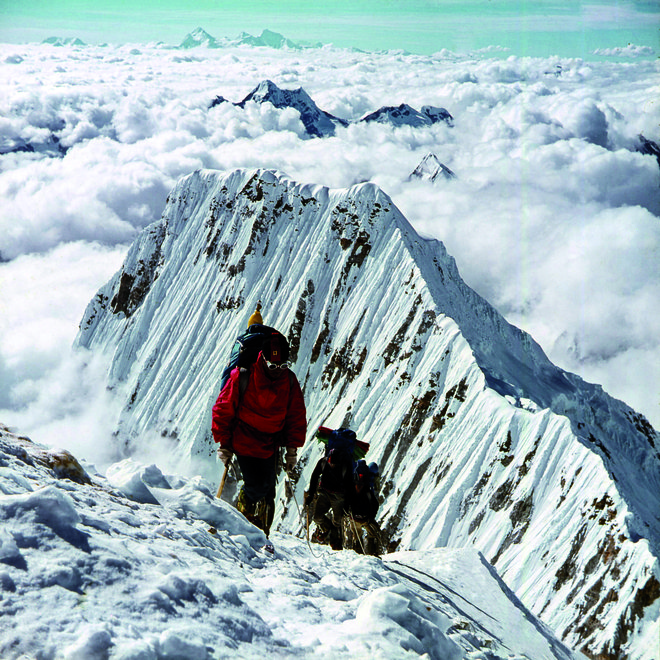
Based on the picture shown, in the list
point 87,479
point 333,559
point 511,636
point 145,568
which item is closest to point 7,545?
point 145,568

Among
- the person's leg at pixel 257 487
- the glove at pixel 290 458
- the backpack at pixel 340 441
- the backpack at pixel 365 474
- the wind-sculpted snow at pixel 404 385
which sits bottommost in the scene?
the wind-sculpted snow at pixel 404 385

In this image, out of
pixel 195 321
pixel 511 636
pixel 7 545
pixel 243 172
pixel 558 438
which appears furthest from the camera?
pixel 243 172

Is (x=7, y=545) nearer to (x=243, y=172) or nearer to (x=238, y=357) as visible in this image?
(x=238, y=357)

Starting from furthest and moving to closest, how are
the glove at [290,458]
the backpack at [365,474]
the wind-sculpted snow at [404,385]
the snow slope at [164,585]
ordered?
the wind-sculpted snow at [404,385] < the backpack at [365,474] < the glove at [290,458] < the snow slope at [164,585]

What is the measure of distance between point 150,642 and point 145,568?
1.33 meters

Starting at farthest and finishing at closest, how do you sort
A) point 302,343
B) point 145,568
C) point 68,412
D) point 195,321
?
point 68,412 → point 195,321 → point 302,343 → point 145,568

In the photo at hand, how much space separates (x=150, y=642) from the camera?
179 inches

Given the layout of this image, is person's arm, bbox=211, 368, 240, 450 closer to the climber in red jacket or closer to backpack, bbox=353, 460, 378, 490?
the climber in red jacket

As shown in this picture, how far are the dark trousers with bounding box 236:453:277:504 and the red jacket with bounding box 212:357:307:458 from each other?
0.25 meters

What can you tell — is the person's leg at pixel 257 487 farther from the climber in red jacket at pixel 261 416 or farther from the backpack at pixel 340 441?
the backpack at pixel 340 441

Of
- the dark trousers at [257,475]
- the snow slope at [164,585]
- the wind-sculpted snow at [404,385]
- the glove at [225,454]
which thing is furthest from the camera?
the wind-sculpted snow at [404,385]

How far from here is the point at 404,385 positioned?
8025 cm

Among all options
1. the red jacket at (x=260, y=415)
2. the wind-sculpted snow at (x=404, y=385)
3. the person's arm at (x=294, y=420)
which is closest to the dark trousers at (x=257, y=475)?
the red jacket at (x=260, y=415)

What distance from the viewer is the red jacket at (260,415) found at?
409 inches
